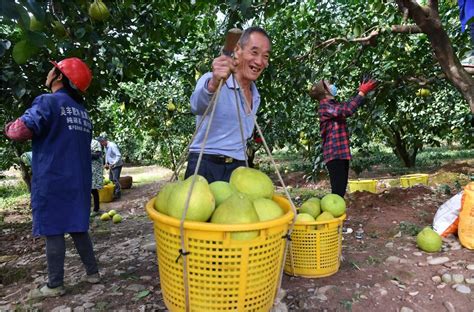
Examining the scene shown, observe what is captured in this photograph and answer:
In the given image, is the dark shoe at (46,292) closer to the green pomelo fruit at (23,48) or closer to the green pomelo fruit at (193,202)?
the green pomelo fruit at (193,202)

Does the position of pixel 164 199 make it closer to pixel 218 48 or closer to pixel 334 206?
pixel 334 206

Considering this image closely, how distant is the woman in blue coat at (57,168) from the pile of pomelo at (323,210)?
160 cm

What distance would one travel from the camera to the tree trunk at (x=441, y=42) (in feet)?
11.2

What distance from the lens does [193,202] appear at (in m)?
1.45

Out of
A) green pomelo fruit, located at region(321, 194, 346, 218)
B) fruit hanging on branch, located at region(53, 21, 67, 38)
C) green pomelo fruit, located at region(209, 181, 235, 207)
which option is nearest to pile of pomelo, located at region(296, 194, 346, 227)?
green pomelo fruit, located at region(321, 194, 346, 218)

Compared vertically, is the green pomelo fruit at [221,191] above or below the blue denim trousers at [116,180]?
above

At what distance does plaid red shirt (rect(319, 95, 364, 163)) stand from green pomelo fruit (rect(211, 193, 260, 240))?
2838mm

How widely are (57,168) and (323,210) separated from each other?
1.96 metres

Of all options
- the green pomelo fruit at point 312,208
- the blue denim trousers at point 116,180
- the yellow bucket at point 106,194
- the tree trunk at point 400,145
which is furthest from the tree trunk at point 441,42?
the tree trunk at point 400,145

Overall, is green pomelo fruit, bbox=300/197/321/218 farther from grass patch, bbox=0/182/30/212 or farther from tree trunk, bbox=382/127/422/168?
tree trunk, bbox=382/127/422/168

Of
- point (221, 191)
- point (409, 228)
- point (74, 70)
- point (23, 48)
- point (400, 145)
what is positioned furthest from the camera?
point (400, 145)

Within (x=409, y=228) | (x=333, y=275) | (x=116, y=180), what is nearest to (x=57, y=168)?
(x=333, y=275)

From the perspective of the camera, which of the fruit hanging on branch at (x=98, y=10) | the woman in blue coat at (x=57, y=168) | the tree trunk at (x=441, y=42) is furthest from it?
the tree trunk at (x=441, y=42)

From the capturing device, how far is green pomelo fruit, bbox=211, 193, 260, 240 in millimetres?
1409
